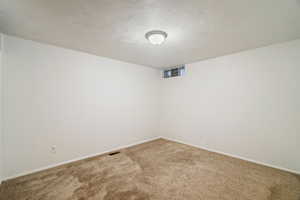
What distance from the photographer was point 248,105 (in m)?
2.75

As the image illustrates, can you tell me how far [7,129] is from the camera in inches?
80.7

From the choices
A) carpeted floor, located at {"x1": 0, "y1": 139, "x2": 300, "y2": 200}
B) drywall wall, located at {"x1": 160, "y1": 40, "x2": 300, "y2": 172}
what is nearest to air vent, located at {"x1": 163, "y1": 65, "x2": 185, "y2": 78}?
drywall wall, located at {"x1": 160, "y1": 40, "x2": 300, "y2": 172}

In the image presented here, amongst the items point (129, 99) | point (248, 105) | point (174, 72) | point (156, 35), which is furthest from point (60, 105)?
point (248, 105)

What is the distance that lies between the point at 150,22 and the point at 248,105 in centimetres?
272

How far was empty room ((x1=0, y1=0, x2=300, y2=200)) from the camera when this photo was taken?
1.67 meters

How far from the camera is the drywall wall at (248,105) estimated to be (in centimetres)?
231

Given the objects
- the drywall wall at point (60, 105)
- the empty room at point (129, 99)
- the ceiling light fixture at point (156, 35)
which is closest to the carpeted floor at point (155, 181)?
the empty room at point (129, 99)

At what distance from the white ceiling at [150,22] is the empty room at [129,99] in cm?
2

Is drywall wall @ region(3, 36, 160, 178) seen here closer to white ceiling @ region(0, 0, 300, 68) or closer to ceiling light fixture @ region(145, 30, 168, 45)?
white ceiling @ region(0, 0, 300, 68)

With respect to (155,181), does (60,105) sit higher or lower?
higher

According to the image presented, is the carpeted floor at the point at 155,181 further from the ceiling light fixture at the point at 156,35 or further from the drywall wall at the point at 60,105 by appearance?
the ceiling light fixture at the point at 156,35

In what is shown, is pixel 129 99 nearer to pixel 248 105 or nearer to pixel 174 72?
pixel 174 72

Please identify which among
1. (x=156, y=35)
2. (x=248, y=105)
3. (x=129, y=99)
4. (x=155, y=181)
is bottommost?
(x=155, y=181)

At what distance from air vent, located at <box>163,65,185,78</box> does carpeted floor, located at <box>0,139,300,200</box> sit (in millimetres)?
2627
